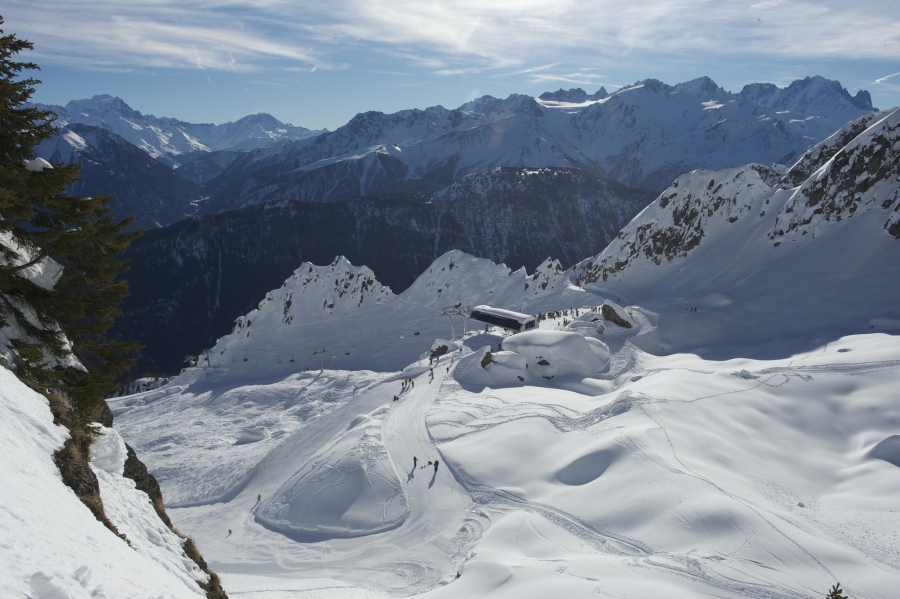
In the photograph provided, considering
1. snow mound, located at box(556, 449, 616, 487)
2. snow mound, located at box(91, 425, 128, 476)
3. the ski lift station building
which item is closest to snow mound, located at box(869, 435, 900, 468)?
snow mound, located at box(556, 449, 616, 487)

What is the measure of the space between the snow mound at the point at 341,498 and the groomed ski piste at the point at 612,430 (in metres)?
0.15

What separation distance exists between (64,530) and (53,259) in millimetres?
11435

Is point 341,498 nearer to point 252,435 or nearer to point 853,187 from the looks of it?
point 252,435

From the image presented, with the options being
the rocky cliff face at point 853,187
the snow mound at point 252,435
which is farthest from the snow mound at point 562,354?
the rocky cliff face at point 853,187

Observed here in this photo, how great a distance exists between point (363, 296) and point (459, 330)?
25.6 m

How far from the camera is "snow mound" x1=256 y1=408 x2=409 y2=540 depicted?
33.0 meters

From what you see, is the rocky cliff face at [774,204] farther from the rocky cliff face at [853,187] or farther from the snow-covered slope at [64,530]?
the snow-covered slope at [64,530]

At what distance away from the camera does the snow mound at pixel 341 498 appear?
3300cm

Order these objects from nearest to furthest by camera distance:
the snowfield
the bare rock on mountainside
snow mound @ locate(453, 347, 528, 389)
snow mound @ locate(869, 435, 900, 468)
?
1. the snowfield
2. snow mound @ locate(869, 435, 900, 468)
3. snow mound @ locate(453, 347, 528, 389)
4. the bare rock on mountainside

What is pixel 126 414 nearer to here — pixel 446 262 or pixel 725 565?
pixel 446 262

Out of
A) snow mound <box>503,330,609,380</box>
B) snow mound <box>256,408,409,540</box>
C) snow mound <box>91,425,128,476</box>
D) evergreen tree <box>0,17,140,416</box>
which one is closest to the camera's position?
evergreen tree <box>0,17,140,416</box>

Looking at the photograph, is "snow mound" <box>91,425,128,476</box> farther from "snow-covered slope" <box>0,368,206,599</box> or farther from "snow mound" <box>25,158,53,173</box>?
"snow mound" <box>25,158,53,173</box>

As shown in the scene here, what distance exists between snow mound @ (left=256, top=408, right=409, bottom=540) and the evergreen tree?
61.8 feet

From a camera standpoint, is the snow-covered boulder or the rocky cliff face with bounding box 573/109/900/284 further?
the rocky cliff face with bounding box 573/109/900/284
